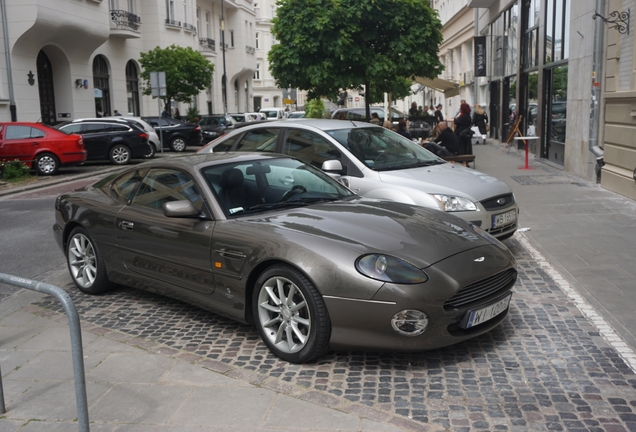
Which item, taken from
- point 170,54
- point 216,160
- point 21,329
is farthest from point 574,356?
point 170,54

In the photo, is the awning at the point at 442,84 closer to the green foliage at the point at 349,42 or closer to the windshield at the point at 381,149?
the green foliage at the point at 349,42

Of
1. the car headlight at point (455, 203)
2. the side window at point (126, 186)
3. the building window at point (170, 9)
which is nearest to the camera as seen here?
the side window at point (126, 186)

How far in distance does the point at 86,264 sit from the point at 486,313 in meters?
3.90

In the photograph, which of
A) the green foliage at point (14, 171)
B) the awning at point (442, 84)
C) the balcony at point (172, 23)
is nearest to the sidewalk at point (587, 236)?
the green foliage at point (14, 171)

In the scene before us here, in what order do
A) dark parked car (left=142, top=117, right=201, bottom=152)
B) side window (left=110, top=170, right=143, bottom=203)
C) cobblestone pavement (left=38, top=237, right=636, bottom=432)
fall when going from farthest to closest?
dark parked car (left=142, top=117, right=201, bottom=152)
side window (left=110, top=170, right=143, bottom=203)
cobblestone pavement (left=38, top=237, right=636, bottom=432)

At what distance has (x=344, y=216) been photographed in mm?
5184

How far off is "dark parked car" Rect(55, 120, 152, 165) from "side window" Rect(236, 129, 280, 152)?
49.9ft

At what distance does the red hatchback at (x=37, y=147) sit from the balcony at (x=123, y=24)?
15.5m

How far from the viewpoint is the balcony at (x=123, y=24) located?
3394 centimetres

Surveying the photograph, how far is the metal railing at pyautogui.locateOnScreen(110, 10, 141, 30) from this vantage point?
112 feet

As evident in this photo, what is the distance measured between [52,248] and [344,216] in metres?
5.60

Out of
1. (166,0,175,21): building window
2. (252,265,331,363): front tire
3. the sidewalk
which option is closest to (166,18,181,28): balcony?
(166,0,175,21): building window

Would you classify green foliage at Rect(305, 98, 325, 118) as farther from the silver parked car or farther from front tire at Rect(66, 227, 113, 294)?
front tire at Rect(66, 227, 113, 294)

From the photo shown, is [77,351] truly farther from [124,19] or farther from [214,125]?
[124,19]
